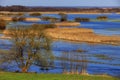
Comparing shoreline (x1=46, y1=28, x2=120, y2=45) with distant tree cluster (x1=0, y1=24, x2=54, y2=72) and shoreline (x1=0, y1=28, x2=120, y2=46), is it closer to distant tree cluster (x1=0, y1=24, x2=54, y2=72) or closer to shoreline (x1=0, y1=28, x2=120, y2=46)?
shoreline (x1=0, y1=28, x2=120, y2=46)

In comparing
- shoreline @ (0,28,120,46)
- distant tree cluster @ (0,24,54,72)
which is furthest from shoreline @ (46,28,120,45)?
distant tree cluster @ (0,24,54,72)

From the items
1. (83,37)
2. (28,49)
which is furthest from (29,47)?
(83,37)

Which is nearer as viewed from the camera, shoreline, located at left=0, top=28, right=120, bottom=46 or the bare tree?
the bare tree

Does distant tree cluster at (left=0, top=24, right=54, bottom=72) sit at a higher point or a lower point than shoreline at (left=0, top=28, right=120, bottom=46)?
higher

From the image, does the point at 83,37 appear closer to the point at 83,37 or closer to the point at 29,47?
the point at 83,37

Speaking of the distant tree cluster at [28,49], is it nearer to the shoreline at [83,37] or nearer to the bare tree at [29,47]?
the bare tree at [29,47]

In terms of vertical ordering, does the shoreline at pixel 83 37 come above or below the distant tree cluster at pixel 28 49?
below

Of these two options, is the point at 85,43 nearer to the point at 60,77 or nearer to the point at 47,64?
the point at 47,64

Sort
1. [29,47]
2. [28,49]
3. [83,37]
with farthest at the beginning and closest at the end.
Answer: [83,37], [29,47], [28,49]

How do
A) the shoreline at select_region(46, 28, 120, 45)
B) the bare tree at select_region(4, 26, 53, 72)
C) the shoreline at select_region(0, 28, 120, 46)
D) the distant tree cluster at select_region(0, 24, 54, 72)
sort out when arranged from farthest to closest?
the shoreline at select_region(46, 28, 120, 45)
the shoreline at select_region(0, 28, 120, 46)
the bare tree at select_region(4, 26, 53, 72)
the distant tree cluster at select_region(0, 24, 54, 72)

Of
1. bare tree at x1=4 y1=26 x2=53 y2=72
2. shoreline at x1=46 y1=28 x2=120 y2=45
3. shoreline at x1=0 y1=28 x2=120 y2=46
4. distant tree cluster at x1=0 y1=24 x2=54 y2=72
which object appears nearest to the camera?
distant tree cluster at x1=0 y1=24 x2=54 y2=72

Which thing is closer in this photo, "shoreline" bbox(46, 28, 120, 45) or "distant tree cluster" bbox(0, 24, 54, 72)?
"distant tree cluster" bbox(0, 24, 54, 72)

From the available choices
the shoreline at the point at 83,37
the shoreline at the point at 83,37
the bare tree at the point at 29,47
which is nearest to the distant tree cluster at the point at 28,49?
the bare tree at the point at 29,47

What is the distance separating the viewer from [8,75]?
61.1 feet
